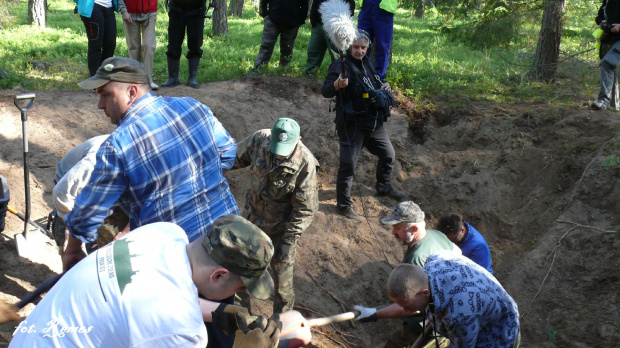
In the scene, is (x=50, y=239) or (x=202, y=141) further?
(x=50, y=239)

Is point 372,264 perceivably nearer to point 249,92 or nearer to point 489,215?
point 489,215

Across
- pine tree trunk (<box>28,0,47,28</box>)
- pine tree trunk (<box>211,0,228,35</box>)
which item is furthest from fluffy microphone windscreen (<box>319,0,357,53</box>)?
pine tree trunk (<box>28,0,47,28</box>)

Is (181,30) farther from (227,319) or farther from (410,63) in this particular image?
(227,319)

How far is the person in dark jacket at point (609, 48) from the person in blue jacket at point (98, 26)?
6.47 m

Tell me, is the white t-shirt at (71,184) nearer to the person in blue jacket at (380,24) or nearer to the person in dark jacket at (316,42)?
the person in blue jacket at (380,24)

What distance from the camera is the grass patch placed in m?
8.42

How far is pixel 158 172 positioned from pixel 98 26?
468 centimetres

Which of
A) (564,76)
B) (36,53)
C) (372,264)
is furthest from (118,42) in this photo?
(564,76)

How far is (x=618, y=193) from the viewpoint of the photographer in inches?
232

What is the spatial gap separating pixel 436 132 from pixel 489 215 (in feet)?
5.72

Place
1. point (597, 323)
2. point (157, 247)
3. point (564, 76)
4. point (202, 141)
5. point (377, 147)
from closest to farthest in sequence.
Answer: point (157, 247), point (202, 141), point (597, 323), point (377, 147), point (564, 76)

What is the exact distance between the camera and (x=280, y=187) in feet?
14.0

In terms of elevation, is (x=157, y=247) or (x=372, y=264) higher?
(x=157, y=247)

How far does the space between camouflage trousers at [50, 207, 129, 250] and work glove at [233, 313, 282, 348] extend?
1875mm
